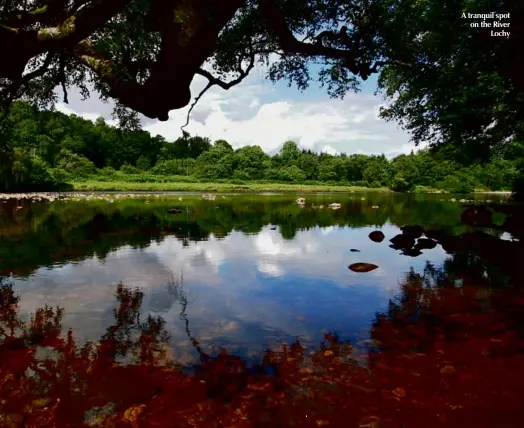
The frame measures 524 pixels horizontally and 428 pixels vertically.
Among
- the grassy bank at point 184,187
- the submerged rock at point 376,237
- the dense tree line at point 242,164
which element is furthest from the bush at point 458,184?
the submerged rock at point 376,237

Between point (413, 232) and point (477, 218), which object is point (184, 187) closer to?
point (477, 218)

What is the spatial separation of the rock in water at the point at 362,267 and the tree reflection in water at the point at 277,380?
432cm

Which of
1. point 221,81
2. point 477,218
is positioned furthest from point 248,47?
point 477,218

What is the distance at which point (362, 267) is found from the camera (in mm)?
12172

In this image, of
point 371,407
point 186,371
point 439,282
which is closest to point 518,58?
point 439,282

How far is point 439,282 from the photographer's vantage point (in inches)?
410

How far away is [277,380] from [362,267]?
7.49 m

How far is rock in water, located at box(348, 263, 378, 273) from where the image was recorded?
471 inches

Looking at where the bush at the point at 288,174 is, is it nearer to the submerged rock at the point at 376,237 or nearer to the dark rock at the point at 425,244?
the submerged rock at the point at 376,237

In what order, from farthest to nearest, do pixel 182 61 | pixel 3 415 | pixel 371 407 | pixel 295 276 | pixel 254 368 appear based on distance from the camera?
pixel 295 276 < pixel 182 61 < pixel 254 368 < pixel 371 407 < pixel 3 415

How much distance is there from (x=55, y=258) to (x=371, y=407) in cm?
1187

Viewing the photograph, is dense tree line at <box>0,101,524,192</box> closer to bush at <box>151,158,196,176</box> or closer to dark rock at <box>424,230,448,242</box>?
bush at <box>151,158,196,176</box>

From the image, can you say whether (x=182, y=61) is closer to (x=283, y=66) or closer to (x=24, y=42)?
(x=24, y=42)

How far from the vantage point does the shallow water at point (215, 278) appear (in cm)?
722
